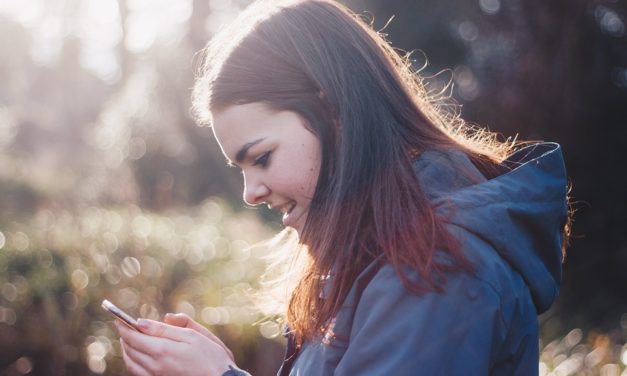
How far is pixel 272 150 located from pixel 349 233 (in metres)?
0.35

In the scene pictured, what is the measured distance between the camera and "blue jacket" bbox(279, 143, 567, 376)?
145 centimetres

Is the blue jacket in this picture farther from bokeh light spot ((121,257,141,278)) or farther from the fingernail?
bokeh light spot ((121,257,141,278))

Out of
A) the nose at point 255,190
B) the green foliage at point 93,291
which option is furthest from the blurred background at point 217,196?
the nose at point 255,190

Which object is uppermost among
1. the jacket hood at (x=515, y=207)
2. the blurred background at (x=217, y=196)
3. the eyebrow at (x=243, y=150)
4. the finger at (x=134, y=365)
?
the jacket hood at (x=515, y=207)

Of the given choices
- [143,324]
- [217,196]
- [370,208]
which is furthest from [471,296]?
[217,196]

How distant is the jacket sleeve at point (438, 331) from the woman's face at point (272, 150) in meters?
0.55

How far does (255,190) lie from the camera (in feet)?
6.62

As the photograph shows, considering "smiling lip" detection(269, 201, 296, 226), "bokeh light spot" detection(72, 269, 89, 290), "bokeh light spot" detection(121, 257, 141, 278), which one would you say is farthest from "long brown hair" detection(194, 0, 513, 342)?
"bokeh light spot" detection(121, 257, 141, 278)

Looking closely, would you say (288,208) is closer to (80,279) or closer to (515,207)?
(515,207)

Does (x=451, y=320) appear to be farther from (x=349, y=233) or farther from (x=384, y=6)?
(x=384, y=6)

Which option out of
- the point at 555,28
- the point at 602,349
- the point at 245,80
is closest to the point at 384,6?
the point at 555,28

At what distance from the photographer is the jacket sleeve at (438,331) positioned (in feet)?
4.73

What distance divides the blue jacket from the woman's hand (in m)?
0.26

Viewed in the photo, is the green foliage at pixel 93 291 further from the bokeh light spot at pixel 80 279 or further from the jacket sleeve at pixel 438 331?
the jacket sleeve at pixel 438 331
